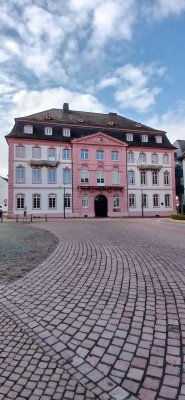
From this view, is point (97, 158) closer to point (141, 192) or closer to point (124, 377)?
point (141, 192)

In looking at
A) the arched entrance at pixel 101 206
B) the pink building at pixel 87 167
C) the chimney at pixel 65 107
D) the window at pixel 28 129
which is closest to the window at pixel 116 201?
the pink building at pixel 87 167

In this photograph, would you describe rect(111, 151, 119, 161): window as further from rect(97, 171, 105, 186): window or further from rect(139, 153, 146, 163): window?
rect(139, 153, 146, 163): window

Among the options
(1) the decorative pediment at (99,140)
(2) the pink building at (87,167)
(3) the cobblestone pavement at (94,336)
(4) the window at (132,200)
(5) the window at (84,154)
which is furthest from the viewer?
(4) the window at (132,200)

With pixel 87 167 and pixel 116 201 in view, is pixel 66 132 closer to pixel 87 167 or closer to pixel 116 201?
pixel 87 167

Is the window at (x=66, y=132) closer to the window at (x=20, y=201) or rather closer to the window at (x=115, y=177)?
the window at (x=115, y=177)

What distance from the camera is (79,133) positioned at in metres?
43.2

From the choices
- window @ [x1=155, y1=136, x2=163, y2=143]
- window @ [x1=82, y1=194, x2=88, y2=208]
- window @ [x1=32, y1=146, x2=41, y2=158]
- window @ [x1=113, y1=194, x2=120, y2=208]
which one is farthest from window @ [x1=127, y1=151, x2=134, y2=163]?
window @ [x1=32, y1=146, x2=41, y2=158]

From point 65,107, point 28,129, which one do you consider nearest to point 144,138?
point 65,107

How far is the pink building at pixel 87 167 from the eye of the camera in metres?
40.3

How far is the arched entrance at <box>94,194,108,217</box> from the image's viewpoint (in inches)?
1726

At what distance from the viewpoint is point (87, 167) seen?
43031 mm

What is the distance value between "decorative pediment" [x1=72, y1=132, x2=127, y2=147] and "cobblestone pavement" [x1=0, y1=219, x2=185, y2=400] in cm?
3790

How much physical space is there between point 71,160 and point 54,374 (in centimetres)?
4082

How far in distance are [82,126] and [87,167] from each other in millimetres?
6736
